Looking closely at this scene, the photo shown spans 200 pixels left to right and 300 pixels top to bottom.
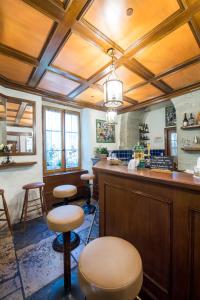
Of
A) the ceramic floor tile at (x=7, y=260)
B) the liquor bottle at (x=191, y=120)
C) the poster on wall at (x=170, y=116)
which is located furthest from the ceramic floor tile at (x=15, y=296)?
the poster on wall at (x=170, y=116)

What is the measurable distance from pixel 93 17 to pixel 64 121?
2.76 meters

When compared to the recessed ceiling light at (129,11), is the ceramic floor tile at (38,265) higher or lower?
lower

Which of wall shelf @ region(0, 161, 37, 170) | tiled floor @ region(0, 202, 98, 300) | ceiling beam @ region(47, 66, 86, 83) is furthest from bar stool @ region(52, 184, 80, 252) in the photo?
ceiling beam @ region(47, 66, 86, 83)

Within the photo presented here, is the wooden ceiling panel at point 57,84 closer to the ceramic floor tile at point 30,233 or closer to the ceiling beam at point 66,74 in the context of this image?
the ceiling beam at point 66,74

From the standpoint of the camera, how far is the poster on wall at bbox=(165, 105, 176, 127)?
15.3 feet

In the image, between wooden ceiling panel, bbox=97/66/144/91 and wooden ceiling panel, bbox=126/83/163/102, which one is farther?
wooden ceiling panel, bbox=126/83/163/102

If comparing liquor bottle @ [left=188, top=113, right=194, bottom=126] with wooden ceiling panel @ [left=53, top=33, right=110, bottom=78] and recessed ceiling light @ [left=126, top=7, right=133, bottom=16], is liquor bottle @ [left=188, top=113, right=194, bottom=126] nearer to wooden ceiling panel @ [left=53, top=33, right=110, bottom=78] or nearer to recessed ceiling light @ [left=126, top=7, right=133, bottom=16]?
wooden ceiling panel @ [left=53, top=33, right=110, bottom=78]

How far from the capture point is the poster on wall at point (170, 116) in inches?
184

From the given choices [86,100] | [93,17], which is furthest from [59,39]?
[86,100]

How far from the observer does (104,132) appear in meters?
4.51

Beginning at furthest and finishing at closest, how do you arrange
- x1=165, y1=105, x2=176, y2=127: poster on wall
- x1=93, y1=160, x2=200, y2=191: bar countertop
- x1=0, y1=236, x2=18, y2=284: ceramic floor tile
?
x1=165, y1=105, x2=176, y2=127: poster on wall → x1=0, y1=236, x2=18, y2=284: ceramic floor tile → x1=93, y1=160, x2=200, y2=191: bar countertop

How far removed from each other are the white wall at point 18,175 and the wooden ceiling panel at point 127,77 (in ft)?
5.08

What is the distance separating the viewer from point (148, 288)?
4.24 feet

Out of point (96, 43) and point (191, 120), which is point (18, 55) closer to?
point (96, 43)
